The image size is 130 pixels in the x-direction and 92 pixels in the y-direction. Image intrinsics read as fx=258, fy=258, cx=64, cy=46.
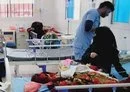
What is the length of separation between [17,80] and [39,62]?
854 millimetres

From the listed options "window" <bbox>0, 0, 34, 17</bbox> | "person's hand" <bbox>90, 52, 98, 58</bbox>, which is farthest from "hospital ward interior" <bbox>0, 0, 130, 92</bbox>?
"person's hand" <bbox>90, 52, 98, 58</bbox>

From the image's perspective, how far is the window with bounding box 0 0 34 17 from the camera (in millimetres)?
7277

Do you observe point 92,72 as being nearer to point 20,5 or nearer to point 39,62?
point 39,62

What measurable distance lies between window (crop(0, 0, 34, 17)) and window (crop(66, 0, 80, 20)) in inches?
64.5

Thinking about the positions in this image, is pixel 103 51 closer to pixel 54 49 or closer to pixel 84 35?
pixel 84 35

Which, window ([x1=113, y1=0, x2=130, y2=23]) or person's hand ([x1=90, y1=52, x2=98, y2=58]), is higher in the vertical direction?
window ([x1=113, y1=0, x2=130, y2=23])

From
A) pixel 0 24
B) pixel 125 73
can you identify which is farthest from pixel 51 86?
pixel 0 24

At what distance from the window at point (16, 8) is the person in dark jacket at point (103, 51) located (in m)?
4.51

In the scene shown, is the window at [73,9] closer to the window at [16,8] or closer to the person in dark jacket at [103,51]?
the window at [16,8]

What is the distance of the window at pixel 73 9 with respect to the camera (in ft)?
18.2

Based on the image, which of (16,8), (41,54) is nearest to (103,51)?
(41,54)

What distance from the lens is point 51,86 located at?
2143 millimetres

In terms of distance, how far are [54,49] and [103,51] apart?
1.74 m

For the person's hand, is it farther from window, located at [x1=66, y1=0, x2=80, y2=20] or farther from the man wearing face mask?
window, located at [x1=66, y1=0, x2=80, y2=20]
